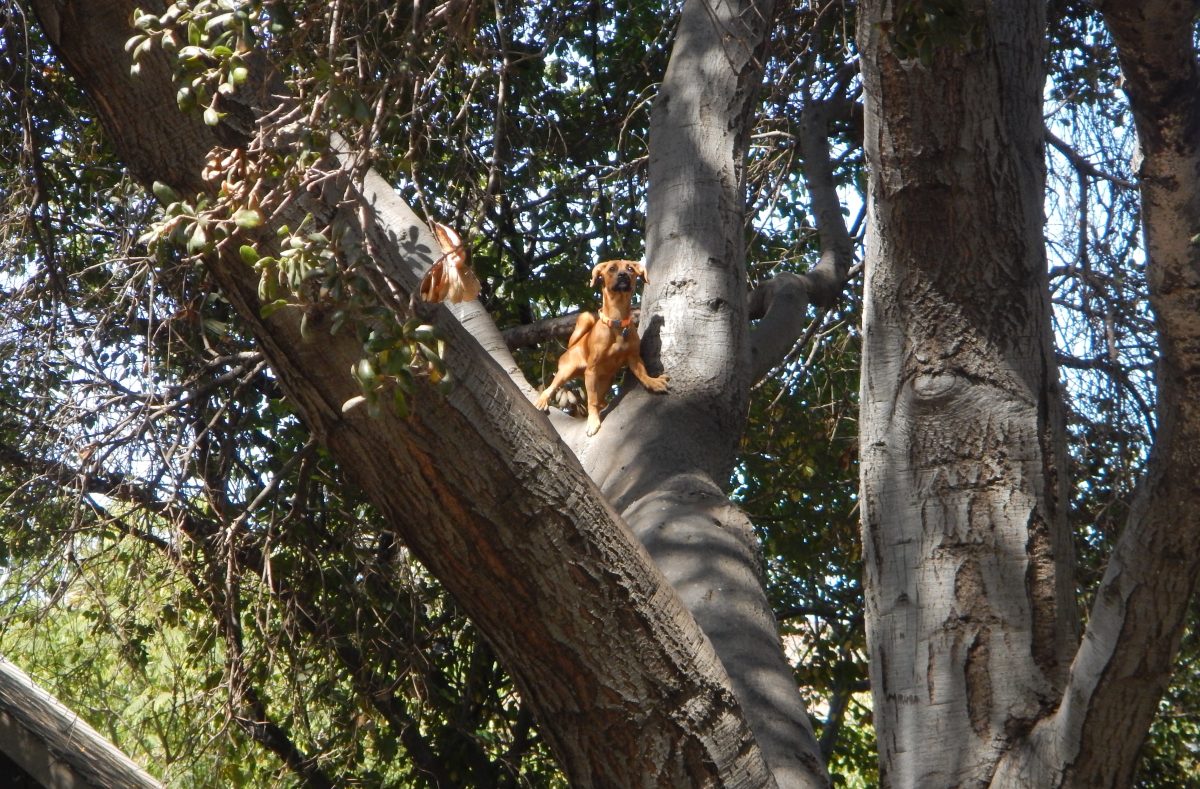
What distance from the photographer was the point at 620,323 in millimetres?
3979

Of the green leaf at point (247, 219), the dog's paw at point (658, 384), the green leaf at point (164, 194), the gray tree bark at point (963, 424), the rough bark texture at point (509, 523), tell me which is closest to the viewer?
the green leaf at point (247, 219)

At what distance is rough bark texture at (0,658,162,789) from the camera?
191 inches

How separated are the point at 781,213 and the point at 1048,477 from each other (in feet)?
16.5

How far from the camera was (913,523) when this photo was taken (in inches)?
104

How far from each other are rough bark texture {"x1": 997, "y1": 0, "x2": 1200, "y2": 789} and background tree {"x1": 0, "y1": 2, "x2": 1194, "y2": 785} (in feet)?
0.41

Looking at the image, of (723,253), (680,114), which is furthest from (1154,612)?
(680,114)

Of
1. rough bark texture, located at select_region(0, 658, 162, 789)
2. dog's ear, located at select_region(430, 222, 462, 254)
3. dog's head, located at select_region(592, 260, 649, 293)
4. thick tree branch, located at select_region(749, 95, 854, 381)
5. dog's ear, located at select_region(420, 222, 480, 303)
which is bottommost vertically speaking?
rough bark texture, located at select_region(0, 658, 162, 789)

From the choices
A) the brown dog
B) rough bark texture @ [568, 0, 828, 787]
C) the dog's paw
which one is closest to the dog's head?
the brown dog

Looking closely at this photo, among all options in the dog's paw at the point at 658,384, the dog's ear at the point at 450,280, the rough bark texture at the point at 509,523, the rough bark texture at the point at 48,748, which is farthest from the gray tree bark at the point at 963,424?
the rough bark texture at the point at 48,748

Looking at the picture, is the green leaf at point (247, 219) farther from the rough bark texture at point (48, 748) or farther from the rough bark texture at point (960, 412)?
the rough bark texture at point (48, 748)

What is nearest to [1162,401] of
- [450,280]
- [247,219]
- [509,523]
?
[509,523]

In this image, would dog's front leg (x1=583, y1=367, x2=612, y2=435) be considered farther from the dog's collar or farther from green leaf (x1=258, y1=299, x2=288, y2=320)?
green leaf (x1=258, y1=299, x2=288, y2=320)

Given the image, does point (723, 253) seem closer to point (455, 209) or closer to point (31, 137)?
point (455, 209)

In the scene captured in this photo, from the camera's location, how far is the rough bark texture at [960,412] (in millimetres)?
2508
